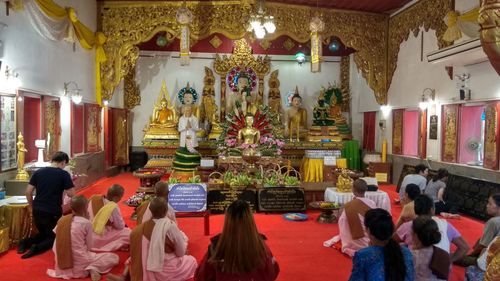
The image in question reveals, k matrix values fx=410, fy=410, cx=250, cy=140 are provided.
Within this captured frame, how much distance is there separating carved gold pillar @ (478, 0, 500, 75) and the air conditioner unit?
5.50 meters

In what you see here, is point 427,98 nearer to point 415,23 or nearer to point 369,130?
point 415,23

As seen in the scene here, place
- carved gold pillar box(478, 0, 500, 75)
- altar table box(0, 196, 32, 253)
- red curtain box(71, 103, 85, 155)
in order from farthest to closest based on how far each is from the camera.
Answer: red curtain box(71, 103, 85, 155), altar table box(0, 196, 32, 253), carved gold pillar box(478, 0, 500, 75)

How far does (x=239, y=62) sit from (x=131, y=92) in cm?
378

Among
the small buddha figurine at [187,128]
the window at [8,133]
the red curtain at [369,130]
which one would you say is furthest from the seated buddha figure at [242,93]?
the window at [8,133]

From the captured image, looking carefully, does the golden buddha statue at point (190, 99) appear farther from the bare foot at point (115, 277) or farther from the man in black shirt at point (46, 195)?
the bare foot at point (115, 277)

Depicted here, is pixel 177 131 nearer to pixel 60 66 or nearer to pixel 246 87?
pixel 246 87

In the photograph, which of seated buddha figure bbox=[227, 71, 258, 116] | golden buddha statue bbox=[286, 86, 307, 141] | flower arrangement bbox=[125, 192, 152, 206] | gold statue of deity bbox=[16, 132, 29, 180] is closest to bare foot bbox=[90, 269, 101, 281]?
flower arrangement bbox=[125, 192, 152, 206]

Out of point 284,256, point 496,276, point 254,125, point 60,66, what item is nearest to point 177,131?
point 254,125

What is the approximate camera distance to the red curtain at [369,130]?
12971 millimetres

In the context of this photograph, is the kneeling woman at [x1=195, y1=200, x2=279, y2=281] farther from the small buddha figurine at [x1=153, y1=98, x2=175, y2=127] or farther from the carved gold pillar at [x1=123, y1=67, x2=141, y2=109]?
the carved gold pillar at [x1=123, y1=67, x2=141, y2=109]

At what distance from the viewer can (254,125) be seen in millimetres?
11430

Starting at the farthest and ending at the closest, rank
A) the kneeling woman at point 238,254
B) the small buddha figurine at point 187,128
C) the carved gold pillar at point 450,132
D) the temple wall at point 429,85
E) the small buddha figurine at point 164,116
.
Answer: the small buddha figurine at point 164,116 → the small buddha figurine at point 187,128 → the carved gold pillar at point 450,132 → the temple wall at point 429,85 → the kneeling woman at point 238,254

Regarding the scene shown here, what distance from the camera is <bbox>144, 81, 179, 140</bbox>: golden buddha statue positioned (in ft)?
41.5

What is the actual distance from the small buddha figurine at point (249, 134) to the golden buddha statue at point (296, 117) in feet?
8.83
